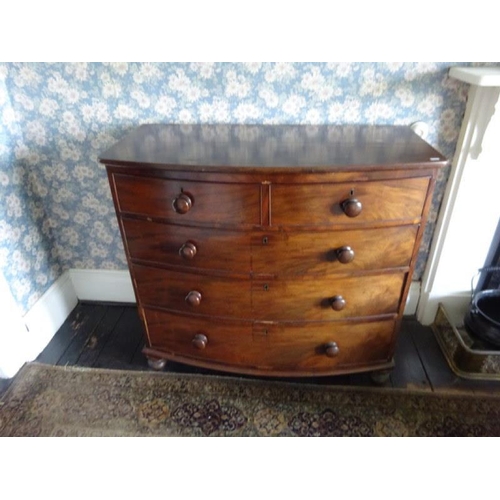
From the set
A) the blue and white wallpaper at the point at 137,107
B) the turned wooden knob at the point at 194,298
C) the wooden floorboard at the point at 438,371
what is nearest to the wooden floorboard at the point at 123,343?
the blue and white wallpaper at the point at 137,107

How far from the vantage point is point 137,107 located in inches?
58.5

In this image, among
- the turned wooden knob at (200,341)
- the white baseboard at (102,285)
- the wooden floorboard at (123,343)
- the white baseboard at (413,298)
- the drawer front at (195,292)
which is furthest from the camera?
the white baseboard at (102,285)

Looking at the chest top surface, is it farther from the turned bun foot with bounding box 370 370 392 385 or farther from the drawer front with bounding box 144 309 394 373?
the turned bun foot with bounding box 370 370 392 385

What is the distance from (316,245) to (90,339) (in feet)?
4.09

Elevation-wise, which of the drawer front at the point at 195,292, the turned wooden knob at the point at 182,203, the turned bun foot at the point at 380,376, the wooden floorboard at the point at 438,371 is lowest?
the wooden floorboard at the point at 438,371

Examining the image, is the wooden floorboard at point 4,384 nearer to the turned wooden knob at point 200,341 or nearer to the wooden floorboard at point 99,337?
the wooden floorboard at point 99,337

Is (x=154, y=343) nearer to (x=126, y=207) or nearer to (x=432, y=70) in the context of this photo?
(x=126, y=207)

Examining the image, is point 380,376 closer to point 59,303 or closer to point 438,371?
point 438,371

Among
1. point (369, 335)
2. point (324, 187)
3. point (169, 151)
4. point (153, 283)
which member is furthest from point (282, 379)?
point (169, 151)

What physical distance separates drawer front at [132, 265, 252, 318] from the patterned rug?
0.39m

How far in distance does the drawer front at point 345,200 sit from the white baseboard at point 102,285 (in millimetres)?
1113

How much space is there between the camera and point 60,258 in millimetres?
1900

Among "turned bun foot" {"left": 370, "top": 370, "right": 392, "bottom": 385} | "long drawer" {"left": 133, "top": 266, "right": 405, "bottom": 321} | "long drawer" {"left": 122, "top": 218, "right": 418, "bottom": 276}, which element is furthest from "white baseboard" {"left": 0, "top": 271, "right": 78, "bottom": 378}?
"turned bun foot" {"left": 370, "top": 370, "right": 392, "bottom": 385}

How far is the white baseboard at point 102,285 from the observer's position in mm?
1913
